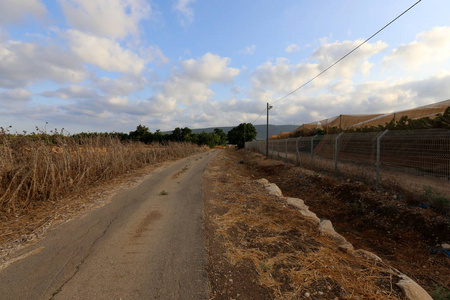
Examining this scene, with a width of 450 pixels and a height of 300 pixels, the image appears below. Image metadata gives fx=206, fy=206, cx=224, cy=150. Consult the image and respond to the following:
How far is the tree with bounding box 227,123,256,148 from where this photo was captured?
2608 inches

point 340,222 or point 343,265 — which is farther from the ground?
point 343,265

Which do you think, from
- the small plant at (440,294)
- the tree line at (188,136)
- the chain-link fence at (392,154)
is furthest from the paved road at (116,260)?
the tree line at (188,136)

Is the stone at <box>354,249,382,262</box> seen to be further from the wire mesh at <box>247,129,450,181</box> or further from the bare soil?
the wire mesh at <box>247,129,450,181</box>

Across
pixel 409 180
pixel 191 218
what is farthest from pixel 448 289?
pixel 191 218

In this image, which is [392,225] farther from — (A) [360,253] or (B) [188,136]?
(B) [188,136]

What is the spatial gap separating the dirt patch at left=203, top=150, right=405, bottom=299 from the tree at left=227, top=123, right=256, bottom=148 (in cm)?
5854

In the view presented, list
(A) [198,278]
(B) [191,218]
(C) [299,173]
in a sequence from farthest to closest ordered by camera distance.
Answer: (C) [299,173] < (B) [191,218] < (A) [198,278]

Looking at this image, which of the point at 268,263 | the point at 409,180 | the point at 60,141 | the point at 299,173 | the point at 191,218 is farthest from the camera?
the point at 299,173

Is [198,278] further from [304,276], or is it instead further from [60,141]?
[60,141]

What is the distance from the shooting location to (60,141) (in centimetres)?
699

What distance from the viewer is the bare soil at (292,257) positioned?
2.49 meters

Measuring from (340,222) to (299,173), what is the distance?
17.2 feet

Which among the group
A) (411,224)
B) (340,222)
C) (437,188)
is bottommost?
(340,222)

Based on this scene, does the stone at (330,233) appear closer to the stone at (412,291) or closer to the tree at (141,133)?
the stone at (412,291)
